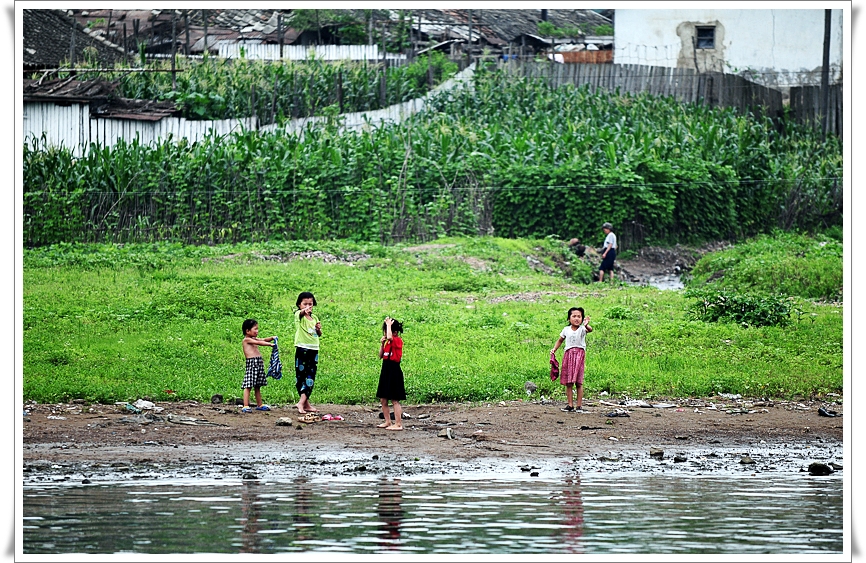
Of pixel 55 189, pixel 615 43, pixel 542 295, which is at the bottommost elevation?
pixel 542 295

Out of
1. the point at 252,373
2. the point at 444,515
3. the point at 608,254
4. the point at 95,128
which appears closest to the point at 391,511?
the point at 444,515

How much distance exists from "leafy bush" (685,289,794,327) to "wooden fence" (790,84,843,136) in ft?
51.4

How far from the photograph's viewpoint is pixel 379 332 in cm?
1449

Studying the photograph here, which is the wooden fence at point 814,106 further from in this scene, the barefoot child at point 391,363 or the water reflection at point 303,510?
the water reflection at point 303,510

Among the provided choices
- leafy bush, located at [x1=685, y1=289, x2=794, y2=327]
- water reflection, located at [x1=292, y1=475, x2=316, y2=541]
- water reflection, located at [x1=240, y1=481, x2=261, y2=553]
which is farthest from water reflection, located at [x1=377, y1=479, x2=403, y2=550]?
leafy bush, located at [x1=685, y1=289, x2=794, y2=327]

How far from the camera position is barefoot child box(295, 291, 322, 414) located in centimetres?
1098

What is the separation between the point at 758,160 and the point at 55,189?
615 inches

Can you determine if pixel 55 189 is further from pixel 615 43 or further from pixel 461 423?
pixel 615 43

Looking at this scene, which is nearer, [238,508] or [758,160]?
[238,508]

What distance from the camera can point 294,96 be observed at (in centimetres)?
2942

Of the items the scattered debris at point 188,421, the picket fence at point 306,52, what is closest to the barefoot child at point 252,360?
the scattered debris at point 188,421

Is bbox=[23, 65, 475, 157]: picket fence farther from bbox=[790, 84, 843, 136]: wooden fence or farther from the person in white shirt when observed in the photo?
bbox=[790, 84, 843, 136]: wooden fence

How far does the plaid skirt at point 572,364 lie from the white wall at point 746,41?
22586 mm

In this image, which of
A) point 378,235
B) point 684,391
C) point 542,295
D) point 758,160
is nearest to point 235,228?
point 378,235
